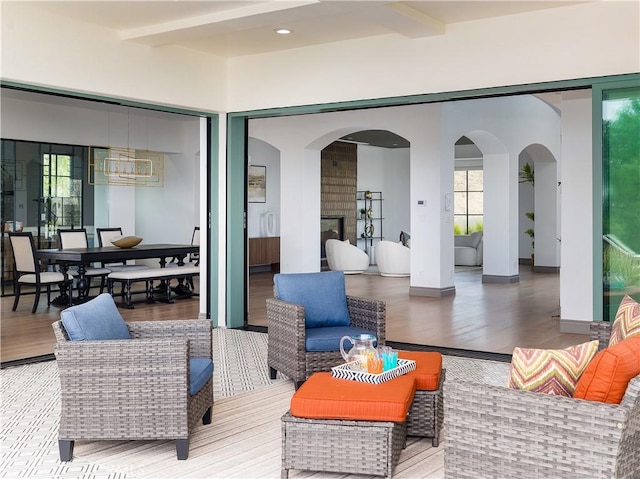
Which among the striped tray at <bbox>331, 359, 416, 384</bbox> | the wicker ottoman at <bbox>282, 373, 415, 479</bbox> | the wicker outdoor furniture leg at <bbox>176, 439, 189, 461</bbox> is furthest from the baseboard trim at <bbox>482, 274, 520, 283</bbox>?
the wicker outdoor furniture leg at <bbox>176, 439, 189, 461</bbox>

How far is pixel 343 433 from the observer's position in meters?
3.26

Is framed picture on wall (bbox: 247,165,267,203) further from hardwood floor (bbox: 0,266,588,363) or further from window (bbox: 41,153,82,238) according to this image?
window (bbox: 41,153,82,238)

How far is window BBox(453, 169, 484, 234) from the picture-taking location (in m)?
18.1

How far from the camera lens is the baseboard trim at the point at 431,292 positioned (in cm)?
1029

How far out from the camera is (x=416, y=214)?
10422 mm

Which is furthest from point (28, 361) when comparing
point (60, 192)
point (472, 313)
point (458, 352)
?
point (60, 192)

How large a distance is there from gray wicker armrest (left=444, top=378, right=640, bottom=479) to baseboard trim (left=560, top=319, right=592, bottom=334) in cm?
485

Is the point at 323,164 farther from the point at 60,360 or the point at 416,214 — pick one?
the point at 60,360

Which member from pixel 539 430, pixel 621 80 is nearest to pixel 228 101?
pixel 621 80

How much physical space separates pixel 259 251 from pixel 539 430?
1141 cm

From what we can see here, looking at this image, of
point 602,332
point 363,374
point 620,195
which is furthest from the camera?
point 620,195

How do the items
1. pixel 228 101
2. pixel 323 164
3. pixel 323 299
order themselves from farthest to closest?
pixel 323 164 < pixel 228 101 < pixel 323 299

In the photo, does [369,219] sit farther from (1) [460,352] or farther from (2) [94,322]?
(2) [94,322]

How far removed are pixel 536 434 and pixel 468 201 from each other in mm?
16027
